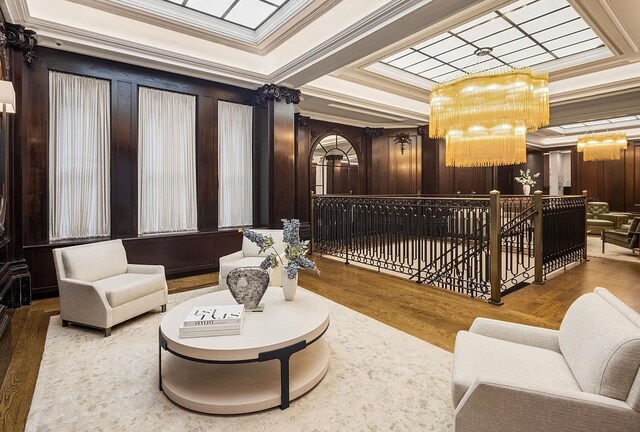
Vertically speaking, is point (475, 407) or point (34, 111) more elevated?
point (34, 111)

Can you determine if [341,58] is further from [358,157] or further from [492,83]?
[358,157]

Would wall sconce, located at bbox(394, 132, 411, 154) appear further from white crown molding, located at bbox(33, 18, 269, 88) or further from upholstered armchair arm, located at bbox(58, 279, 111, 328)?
upholstered armchair arm, located at bbox(58, 279, 111, 328)

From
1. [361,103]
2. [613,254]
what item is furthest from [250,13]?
[613,254]

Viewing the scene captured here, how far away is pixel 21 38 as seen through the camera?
384 centimetres

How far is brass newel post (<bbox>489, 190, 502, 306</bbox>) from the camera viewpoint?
3.99m

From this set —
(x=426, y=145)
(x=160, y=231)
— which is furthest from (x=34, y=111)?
(x=426, y=145)

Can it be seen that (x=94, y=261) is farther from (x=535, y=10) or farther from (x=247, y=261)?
(x=535, y=10)

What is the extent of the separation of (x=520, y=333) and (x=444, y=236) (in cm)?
311

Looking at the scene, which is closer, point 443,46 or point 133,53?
point 133,53

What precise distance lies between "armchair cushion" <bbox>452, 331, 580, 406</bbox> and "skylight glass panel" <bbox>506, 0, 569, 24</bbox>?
13.9ft

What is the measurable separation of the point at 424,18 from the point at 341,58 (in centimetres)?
135

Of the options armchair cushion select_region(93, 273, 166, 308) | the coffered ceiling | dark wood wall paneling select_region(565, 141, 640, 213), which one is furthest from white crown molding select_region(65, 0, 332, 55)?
dark wood wall paneling select_region(565, 141, 640, 213)

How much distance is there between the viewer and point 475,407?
56.2 inches

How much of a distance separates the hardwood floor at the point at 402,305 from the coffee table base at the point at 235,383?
83 cm
